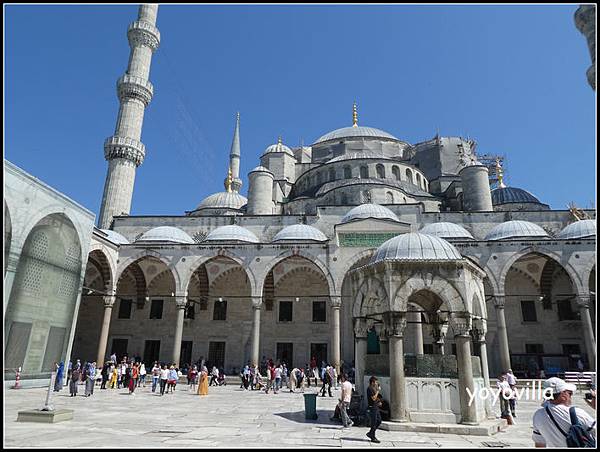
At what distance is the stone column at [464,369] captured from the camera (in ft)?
21.1

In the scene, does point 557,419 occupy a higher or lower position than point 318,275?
lower

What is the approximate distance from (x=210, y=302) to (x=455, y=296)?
15.7 meters

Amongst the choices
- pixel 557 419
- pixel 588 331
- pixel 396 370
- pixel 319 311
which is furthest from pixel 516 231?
pixel 557 419

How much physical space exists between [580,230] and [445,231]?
5626 mm

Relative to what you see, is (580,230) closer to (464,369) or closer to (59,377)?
(464,369)

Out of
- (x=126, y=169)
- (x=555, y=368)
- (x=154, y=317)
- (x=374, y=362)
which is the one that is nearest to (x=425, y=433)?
(x=374, y=362)

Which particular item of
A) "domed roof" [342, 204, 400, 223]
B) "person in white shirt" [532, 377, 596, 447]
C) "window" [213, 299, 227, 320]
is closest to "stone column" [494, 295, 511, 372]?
"domed roof" [342, 204, 400, 223]

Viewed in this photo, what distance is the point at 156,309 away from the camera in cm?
2061

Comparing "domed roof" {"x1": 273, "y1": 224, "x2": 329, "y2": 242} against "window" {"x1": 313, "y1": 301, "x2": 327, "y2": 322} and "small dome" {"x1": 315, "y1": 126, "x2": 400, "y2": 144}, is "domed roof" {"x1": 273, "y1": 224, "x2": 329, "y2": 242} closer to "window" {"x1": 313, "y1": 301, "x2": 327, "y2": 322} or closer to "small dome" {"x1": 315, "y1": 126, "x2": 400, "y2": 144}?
"window" {"x1": 313, "y1": 301, "x2": 327, "y2": 322}

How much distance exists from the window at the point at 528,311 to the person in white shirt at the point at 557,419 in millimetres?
18266

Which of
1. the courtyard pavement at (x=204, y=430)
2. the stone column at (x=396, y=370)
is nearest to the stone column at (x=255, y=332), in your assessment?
the courtyard pavement at (x=204, y=430)

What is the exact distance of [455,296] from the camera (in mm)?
7031

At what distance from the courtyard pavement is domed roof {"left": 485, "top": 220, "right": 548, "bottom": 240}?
9.93 metres

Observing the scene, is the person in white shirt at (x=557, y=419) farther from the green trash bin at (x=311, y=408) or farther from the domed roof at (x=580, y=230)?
the domed roof at (x=580, y=230)
